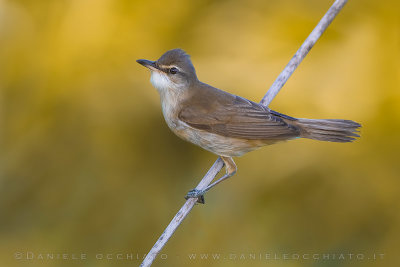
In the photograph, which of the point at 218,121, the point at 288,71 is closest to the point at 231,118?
the point at 218,121

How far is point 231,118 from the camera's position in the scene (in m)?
2.39

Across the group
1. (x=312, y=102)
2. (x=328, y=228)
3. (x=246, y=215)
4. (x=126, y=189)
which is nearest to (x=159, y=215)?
(x=126, y=189)

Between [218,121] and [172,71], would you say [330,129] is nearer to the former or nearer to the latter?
[218,121]

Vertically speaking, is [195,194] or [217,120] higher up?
[217,120]

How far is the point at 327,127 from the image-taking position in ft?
7.54

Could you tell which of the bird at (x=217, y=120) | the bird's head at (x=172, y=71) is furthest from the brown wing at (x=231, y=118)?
the bird's head at (x=172, y=71)

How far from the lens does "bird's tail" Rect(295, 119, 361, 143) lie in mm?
2236

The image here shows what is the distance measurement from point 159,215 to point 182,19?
46.9 inches

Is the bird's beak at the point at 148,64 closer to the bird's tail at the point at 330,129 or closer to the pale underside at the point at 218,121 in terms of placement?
the pale underside at the point at 218,121

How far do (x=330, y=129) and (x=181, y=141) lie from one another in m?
0.87

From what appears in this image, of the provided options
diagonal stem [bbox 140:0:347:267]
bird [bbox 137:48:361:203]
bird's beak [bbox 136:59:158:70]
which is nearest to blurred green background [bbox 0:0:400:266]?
diagonal stem [bbox 140:0:347:267]

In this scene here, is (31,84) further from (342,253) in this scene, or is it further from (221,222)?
(342,253)

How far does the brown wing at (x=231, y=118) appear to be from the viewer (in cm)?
231

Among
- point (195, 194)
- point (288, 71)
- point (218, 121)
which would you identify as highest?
point (288, 71)
